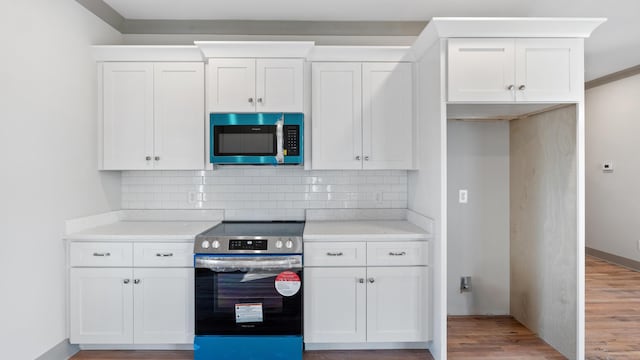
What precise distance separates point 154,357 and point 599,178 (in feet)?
19.9

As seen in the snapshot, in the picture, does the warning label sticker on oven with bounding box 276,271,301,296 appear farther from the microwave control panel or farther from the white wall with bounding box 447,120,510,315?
the white wall with bounding box 447,120,510,315

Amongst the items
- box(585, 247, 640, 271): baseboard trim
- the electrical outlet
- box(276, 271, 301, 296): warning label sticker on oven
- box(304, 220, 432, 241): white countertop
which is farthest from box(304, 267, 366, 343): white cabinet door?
box(585, 247, 640, 271): baseboard trim

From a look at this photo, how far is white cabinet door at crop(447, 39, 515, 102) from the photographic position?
2412 millimetres

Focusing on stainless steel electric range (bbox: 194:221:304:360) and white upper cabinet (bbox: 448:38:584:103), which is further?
stainless steel electric range (bbox: 194:221:304:360)

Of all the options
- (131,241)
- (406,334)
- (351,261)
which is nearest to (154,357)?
(131,241)

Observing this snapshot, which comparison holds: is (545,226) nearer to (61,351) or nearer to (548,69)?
(548,69)

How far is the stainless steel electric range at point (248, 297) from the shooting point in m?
2.52

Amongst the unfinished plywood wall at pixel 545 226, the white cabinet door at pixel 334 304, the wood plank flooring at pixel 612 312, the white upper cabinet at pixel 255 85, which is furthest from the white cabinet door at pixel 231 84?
the wood plank flooring at pixel 612 312

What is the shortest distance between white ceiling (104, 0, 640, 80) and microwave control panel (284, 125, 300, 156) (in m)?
0.96

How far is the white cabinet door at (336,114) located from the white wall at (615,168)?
13.9ft

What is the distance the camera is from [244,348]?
8.27 feet

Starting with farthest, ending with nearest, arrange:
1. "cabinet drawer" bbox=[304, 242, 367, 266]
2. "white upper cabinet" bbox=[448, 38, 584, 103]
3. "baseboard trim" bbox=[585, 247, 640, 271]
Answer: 1. "baseboard trim" bbox=[585, 247, 640, 271]
2. "cabinet drawer" bbox=[304, 242, 367, 266]
3. "white upper cabinet" bbox=[448, 38, 584, 103]

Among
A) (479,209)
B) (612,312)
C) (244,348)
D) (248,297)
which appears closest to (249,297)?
(248,297)

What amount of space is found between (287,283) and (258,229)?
50 cm
